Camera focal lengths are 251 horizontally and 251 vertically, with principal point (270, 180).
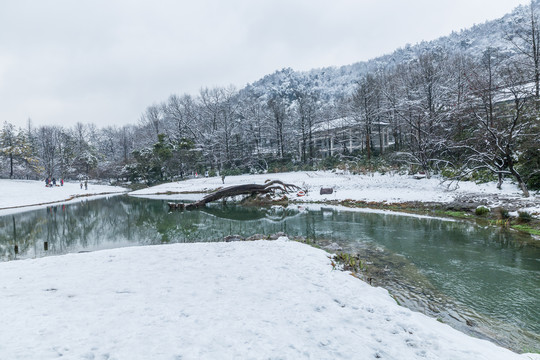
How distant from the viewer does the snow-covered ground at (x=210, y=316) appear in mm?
3027

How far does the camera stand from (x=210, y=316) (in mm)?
3770

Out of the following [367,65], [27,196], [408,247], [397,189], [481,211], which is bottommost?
[408,247]

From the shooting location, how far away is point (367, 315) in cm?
396

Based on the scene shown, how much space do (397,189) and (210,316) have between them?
18.4 metres

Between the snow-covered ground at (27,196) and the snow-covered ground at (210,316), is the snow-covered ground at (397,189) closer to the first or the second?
the snow-covered ground at (210,316)

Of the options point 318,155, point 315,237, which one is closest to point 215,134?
point 318,155

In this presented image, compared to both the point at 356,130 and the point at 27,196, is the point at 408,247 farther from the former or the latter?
the point at 27,196

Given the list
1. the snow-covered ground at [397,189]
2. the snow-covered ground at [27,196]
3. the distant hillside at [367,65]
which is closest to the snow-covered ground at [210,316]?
the snow-covered ground at [397,189]

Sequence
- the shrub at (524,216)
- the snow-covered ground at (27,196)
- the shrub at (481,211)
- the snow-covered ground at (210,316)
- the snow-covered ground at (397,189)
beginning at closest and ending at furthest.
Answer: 1. the snow-covered ground at (210,316)
2. the shrub at (524,216)
3. the shrub at (481,211)
4. the snow-covered ground at (397,189)
5. the snow-covered ground at (27,196)

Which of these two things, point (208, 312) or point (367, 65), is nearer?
point (208, 312)

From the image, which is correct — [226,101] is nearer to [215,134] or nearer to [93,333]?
[215,134]

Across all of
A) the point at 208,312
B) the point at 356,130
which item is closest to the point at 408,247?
the point at 208,312

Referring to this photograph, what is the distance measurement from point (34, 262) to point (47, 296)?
3265mm

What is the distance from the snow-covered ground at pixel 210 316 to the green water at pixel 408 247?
4.15 ft
